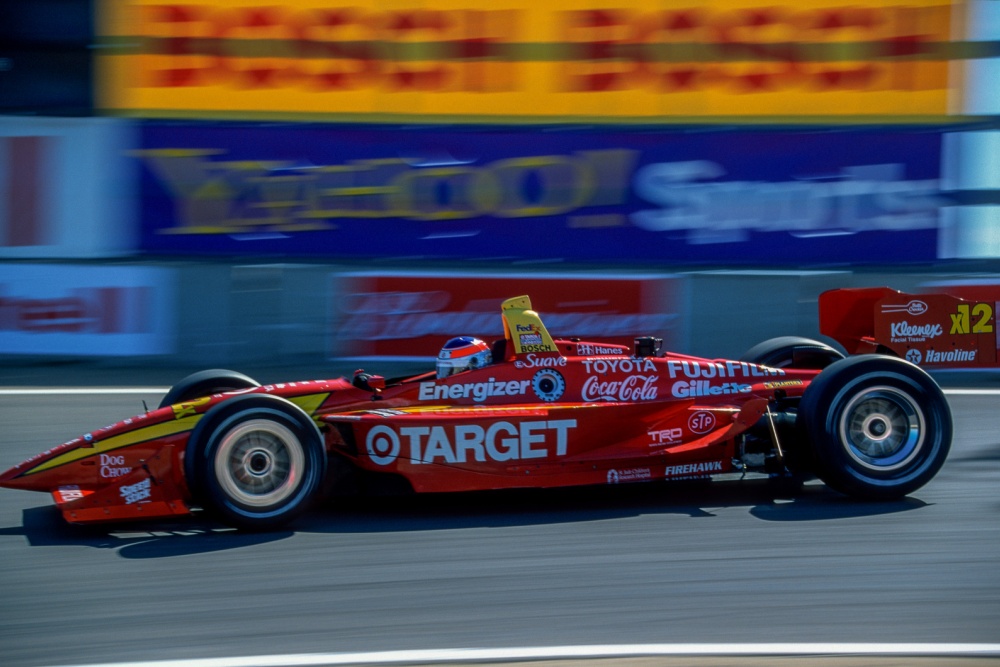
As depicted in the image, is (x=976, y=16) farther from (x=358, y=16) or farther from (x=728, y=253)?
(x=358, y=16)

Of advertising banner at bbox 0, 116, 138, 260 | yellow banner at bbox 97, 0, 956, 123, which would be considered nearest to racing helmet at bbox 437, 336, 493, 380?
yellow banner at bbox 97, 0, 956, 123

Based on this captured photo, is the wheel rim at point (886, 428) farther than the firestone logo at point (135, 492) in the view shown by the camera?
Yes

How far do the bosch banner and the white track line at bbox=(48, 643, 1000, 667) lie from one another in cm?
760

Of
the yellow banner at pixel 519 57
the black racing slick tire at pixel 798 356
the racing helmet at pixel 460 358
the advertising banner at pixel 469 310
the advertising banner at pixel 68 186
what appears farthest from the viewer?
the yellow banner at pixel 519 57

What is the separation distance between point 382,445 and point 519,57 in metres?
6.92

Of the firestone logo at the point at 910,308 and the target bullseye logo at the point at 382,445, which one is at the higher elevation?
the firestone logo at the point at 910,308

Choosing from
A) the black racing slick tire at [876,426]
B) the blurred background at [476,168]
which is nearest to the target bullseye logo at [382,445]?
the black racing slick tire at [876,426]

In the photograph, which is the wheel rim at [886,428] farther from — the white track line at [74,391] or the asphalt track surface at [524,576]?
the white track line at [74,391]

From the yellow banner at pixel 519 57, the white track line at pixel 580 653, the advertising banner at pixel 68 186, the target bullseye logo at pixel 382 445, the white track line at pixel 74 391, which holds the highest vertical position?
the yellow banner at pixel 519 57

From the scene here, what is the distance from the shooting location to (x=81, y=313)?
11344mm

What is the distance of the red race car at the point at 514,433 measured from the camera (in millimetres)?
5871

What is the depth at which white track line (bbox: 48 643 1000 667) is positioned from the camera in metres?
4.36

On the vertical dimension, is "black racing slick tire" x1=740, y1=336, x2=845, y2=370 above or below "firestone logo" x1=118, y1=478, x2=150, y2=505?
above

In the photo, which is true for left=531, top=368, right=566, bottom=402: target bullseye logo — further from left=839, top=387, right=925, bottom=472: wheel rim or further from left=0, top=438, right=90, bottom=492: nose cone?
left=0, top=438, right=90, bottom=492: nose cone
